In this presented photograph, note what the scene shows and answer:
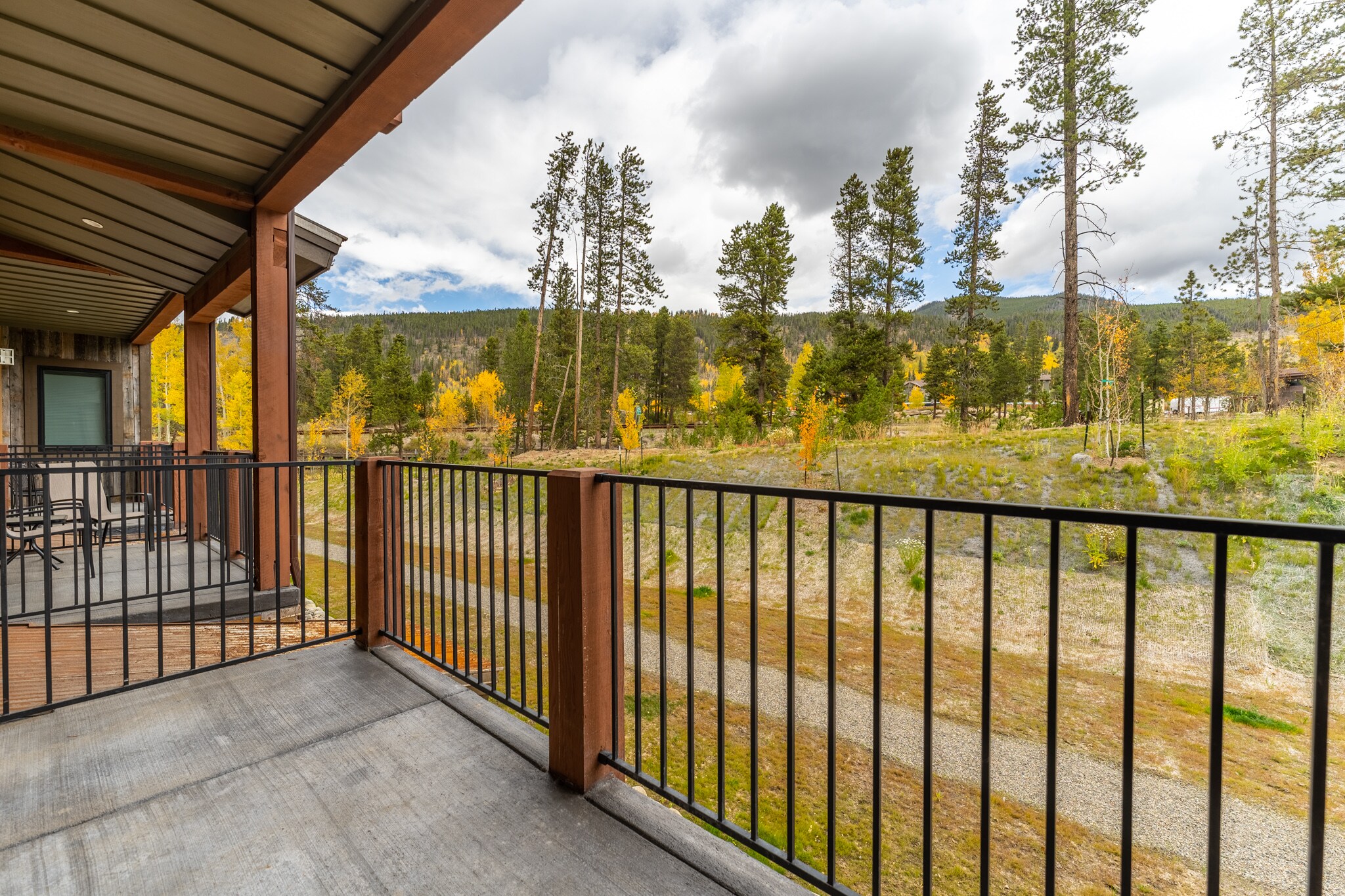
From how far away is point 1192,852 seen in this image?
12.7ft

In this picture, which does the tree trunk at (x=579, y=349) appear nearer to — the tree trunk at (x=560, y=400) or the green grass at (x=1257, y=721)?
the tree trunk at (x=560, y=400)

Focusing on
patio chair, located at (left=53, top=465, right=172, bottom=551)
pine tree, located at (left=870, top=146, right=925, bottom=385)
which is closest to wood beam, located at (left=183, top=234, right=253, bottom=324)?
patio chair, located at (left=53, top=465, right=172, bottom=551)

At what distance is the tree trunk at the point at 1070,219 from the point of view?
41.2 ft

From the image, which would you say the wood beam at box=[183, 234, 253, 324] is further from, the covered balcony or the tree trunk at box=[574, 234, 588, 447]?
the tree trunk at box=[574, 234, 588, 447]

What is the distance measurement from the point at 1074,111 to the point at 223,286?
54.8 ft

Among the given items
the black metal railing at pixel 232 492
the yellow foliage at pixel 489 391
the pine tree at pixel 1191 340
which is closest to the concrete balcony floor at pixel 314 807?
the black metal railing at pixel 232 492

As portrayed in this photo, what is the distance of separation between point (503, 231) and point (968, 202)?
25.4 meters

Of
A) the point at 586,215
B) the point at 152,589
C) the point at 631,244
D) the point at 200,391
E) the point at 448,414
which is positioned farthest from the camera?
the point at 448,414

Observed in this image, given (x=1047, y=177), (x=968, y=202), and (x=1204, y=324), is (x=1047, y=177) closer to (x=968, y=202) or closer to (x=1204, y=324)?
(x=968, y=202)

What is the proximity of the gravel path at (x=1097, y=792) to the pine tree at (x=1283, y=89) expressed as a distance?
38.2ft

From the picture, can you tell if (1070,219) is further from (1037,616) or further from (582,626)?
(582,626)

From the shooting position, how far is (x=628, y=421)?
19094mm

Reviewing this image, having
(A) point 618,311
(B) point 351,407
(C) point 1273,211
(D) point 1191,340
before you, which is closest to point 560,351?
(A) point 618,311

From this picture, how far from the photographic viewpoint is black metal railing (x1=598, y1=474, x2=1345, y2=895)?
90cm
